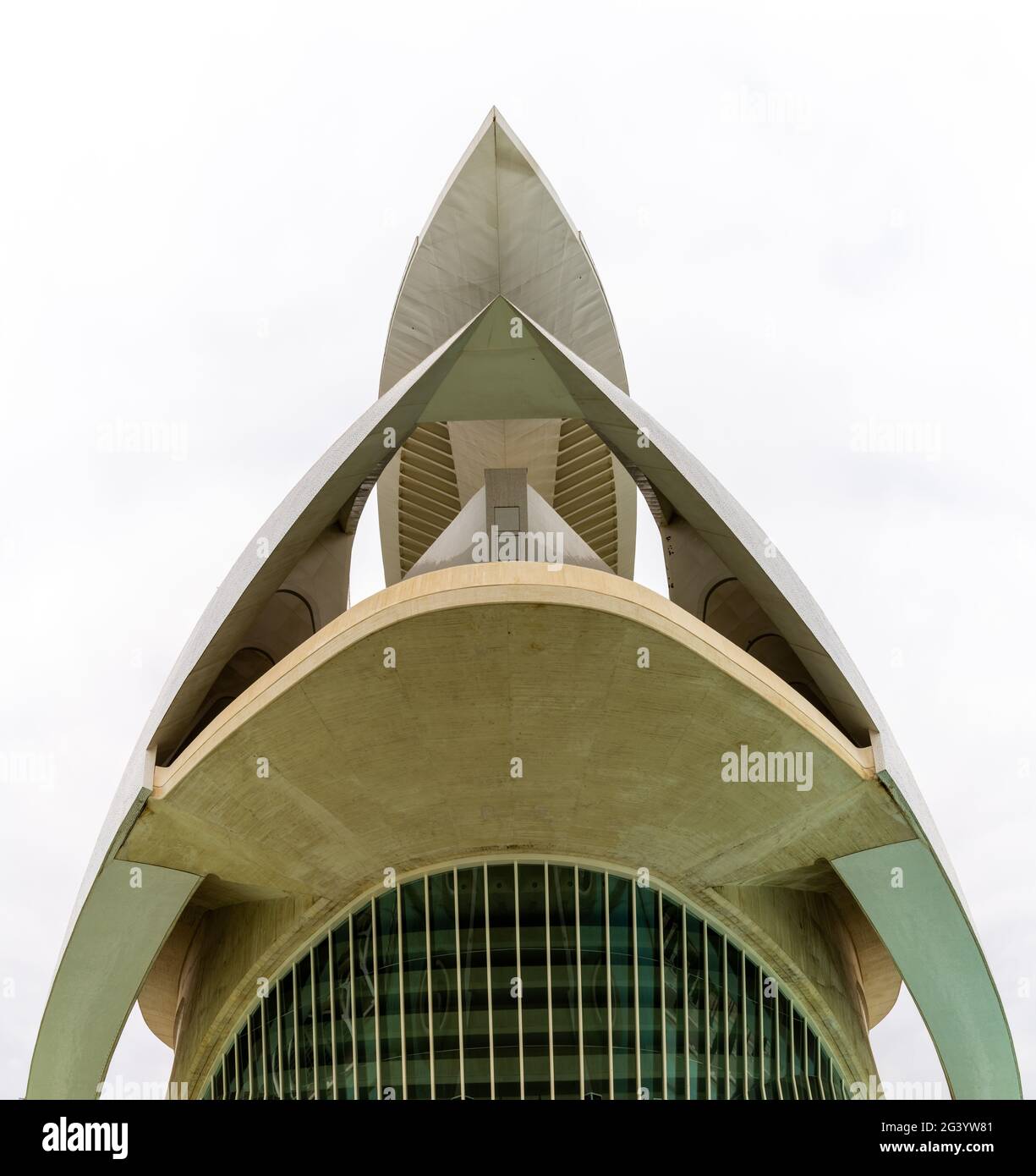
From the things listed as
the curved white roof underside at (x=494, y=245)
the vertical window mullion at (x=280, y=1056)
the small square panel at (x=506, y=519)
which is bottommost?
the vertical window mullion at (x=280, y=1056)

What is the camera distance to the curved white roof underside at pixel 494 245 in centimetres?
2541

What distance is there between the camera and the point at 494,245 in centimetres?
2570

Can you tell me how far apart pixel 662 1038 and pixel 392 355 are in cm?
1624

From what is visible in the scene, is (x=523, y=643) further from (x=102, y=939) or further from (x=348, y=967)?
(x=102, y=939)

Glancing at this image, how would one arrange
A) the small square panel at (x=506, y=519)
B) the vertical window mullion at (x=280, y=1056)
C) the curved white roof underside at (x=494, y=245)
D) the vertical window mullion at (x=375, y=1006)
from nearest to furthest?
the vertical window mullion at (x=375, y=1006), the vertical window mullion at (x=280, y=1056), the small square panel at (x=506, y=519), the curved white roof underside at (x=494, y=245)

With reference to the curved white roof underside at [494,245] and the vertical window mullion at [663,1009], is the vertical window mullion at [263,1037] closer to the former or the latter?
Answer: the vertical window mullion at [663,1009]

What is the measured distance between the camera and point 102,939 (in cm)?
1661

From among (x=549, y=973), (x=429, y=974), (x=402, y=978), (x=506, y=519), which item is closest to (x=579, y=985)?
(x=549, y=973)

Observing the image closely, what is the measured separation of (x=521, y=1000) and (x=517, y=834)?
2.13 metres

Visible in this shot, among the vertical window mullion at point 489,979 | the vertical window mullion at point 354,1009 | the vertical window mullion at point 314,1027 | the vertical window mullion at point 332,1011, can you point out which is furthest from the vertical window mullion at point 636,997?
the vertical window mullion at point 314,1027

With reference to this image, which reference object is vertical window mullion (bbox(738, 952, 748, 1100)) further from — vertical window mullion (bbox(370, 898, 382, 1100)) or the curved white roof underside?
the curved white roof underside

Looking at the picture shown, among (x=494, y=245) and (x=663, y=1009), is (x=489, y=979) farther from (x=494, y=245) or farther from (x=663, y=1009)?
(x=494, y=245)

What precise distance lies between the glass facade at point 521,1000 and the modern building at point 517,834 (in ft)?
0.13
